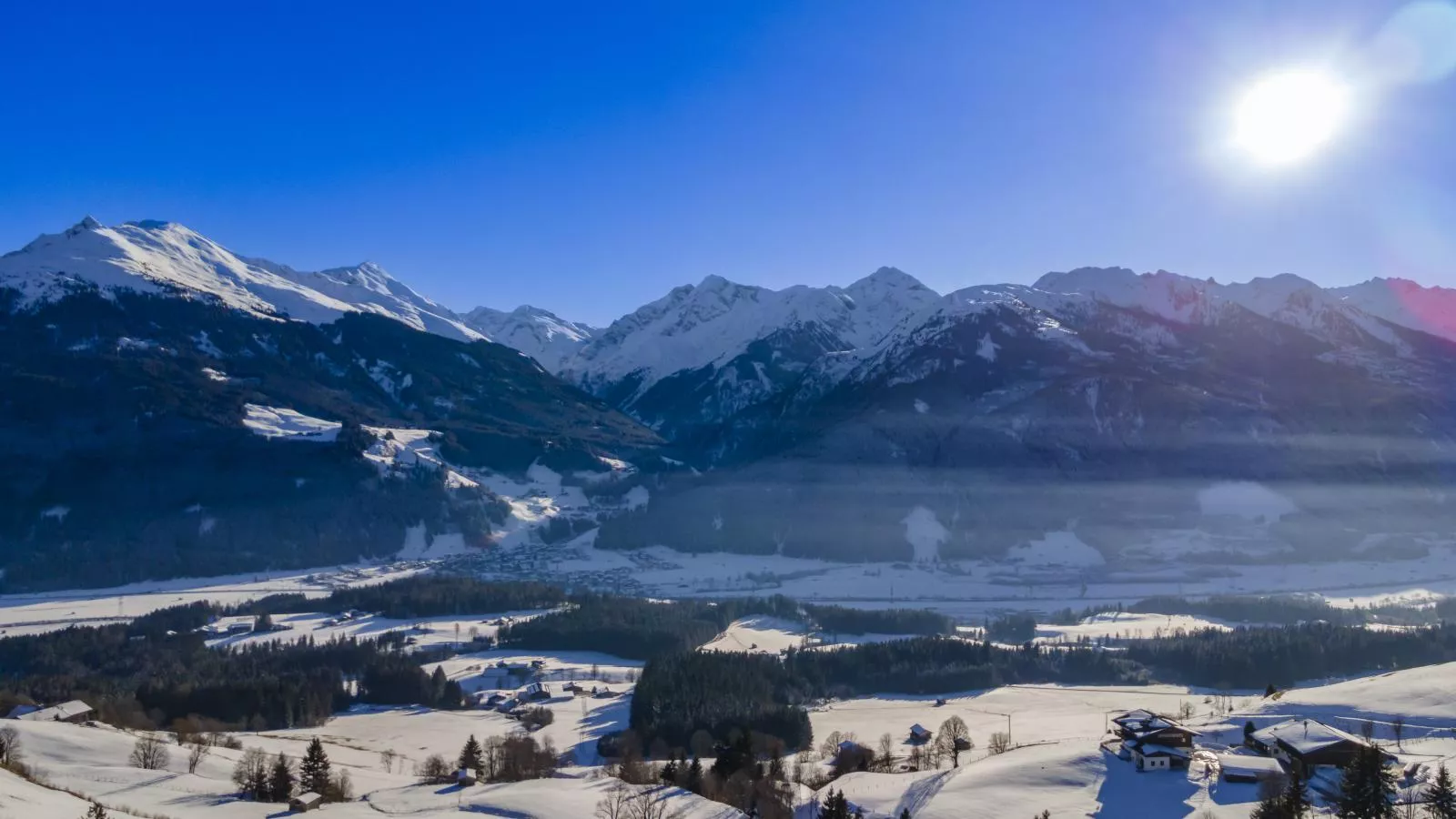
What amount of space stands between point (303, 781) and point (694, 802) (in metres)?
20.6

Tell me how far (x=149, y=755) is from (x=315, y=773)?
1151 cm

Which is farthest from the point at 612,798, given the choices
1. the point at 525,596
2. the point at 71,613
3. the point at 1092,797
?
the point at 71,613

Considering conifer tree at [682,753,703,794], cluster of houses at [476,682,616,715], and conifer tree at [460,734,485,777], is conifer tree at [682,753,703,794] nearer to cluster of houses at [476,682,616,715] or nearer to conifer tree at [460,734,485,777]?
conifer tree at [460,734,485,777]

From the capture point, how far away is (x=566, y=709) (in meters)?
98.2

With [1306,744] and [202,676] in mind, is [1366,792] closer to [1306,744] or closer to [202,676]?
[1306,744]

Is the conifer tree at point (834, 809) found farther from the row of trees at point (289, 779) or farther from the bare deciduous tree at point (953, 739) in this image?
the row of trees at point (289, 779)

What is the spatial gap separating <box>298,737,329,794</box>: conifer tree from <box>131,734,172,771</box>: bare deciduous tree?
8.33 m

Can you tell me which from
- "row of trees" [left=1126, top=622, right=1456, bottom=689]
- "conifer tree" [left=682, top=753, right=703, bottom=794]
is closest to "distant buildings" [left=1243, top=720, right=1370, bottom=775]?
"conifer tree" [left=682, top=753, right=703, bottom=794]

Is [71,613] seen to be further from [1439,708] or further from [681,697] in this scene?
[1439,708]

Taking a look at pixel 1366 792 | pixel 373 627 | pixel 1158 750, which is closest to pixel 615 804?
pixel 1158 750

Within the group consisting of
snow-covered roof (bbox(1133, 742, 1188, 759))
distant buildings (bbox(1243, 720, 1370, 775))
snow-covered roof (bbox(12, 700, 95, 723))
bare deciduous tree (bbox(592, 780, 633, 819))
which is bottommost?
snow-covered roof (bbox(12, 700, 95, 723))

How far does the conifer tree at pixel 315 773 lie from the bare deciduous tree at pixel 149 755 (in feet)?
27.3

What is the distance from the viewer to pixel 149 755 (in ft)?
210

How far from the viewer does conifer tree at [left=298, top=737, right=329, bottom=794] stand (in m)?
58.8
